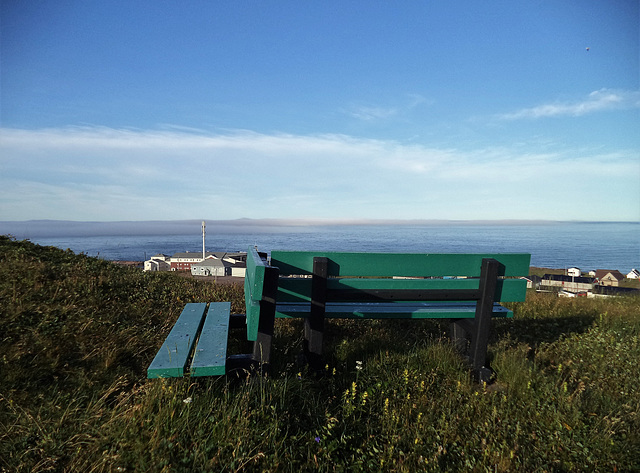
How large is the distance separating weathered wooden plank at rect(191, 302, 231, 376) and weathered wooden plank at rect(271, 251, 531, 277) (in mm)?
790

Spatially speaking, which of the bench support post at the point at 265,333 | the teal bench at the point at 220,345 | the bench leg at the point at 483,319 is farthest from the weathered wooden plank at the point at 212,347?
the bench leg at the point at 483,319

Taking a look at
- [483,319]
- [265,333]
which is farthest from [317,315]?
[483,319]

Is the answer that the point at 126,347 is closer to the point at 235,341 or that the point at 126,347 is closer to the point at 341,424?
the point at 235,341

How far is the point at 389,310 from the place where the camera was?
12.2 feet

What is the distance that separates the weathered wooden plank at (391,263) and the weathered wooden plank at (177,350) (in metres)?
0.98

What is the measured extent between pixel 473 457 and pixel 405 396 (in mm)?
756

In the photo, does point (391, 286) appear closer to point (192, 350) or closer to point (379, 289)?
point (379, 289)

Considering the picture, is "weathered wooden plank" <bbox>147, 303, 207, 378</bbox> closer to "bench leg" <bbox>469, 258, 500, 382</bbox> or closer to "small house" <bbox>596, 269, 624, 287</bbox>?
"bench leg" <bbox>469, 258, 500, 382</bbox>

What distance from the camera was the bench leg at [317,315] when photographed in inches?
129

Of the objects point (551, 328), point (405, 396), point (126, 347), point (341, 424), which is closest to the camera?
point (341, 424)

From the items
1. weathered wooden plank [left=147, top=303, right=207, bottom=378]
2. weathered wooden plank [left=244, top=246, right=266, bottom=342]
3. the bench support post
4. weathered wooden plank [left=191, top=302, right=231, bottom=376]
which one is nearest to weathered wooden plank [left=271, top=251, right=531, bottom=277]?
weathered wooden plank [left=244, top=246, right=266, bottom=342]

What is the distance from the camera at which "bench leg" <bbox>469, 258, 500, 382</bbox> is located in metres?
3.53

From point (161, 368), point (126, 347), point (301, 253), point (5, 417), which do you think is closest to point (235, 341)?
point (126, 347)

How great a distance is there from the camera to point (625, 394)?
355cm
